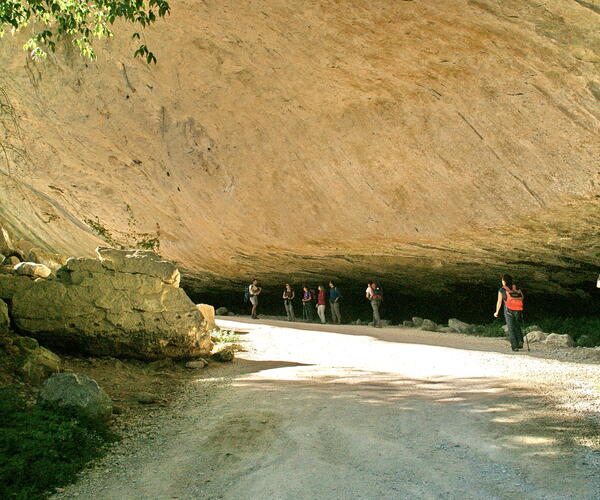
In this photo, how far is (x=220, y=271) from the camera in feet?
67.8

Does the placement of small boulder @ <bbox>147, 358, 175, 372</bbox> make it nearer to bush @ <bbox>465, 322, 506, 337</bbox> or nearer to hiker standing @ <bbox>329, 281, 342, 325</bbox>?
bush @ <bbox>465, 322, 506, 337</bbox>

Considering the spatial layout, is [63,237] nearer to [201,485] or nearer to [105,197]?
[105,197]

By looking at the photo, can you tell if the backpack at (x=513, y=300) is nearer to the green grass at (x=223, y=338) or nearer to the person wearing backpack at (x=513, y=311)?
the person wearing backpack at (x=513, y=311)

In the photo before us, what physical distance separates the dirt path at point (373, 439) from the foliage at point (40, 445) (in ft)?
0.59

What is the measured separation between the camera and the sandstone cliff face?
8.50 meters

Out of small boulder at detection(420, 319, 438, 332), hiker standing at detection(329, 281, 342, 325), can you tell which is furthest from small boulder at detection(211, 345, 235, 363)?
hiker standing at detection(329, 281, 342, 325)

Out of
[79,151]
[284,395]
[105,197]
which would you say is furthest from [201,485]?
[105,197]

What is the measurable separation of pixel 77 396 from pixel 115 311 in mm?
3243

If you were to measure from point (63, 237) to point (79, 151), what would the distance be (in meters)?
5.30

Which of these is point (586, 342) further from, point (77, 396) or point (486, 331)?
point (77, 396)

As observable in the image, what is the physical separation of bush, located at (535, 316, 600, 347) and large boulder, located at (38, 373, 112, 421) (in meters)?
9.24

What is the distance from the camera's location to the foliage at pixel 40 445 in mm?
3846

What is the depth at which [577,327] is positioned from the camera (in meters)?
12.9

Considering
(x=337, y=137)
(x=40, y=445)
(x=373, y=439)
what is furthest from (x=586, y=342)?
(x=40, y=445)
